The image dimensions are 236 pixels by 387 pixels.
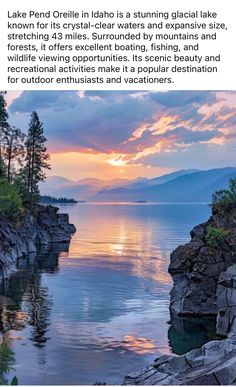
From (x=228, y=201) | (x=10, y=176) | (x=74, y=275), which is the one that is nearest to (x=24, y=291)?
(x=74, y=275)

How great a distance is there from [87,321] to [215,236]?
39.5 ft

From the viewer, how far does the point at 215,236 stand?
3941cm

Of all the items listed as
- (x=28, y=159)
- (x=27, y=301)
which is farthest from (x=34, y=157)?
(x=27, y=301)

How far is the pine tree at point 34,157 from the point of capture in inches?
3693

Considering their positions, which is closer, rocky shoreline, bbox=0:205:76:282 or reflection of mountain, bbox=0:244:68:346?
reflection of mountain, bbox=0:244:68:346

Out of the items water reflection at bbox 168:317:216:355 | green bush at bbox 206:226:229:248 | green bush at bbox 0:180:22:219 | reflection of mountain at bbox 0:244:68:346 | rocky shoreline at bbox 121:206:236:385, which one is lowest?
water reflection at bbox 168:317:216:355

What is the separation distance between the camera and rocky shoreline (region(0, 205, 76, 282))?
58684 mm

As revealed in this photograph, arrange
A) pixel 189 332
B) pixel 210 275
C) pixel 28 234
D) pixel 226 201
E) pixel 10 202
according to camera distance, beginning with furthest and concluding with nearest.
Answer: pixel 28 234, pixel 10 202, pixel 226 201, pixel 210 275, pixel 189 332

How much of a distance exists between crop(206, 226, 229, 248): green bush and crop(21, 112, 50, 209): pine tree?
5802cm

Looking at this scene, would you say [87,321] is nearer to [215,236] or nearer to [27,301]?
[27,301]

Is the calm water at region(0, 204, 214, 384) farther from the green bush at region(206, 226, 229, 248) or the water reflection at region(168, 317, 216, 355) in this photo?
the green bush at region(206, 226, 229, 248)

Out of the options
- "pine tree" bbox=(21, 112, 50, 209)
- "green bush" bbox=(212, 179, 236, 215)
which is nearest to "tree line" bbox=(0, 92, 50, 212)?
"pine tree" bbox=(21, 112, 50, 209)

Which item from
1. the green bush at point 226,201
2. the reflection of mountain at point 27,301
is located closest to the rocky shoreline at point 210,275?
the green bush at point 226,201
